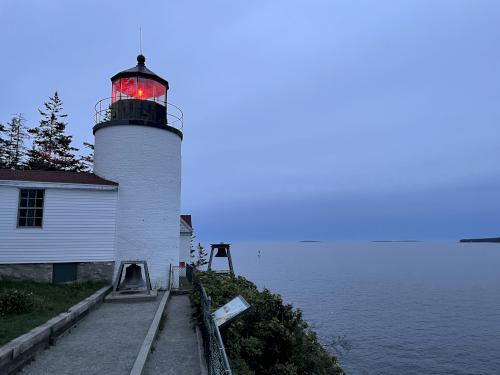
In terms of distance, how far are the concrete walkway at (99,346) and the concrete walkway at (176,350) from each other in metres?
0.47

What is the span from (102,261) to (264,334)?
849cm

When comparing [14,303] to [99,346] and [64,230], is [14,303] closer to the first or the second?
[99,346]

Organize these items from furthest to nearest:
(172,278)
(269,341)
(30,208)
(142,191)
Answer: (172,278)
(142,191)
(30,208)
(269,341)

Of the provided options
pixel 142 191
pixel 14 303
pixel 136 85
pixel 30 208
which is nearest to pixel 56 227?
pixel 30 208

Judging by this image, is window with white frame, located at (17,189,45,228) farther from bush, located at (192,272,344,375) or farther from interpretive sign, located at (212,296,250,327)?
interpretive sign, located at (212,296,250,327)

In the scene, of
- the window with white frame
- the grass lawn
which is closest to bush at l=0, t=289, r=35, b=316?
the grass lawn

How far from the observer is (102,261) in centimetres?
1516

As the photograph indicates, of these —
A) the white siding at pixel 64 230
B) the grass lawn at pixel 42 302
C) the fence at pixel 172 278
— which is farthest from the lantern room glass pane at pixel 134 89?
the grass lawn at pixel 42 302

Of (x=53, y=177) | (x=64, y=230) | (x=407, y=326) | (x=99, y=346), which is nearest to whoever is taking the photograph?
(x=99, y=346)

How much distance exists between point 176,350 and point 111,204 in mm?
8642

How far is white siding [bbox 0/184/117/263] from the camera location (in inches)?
547

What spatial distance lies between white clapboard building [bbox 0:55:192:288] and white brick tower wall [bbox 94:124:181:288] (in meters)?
0.04

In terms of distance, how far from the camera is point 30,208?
14250 mm

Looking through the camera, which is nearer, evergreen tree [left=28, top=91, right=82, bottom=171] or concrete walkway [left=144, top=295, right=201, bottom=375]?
concrete walkway [left=144, top=295, right=201, bottom=375]
